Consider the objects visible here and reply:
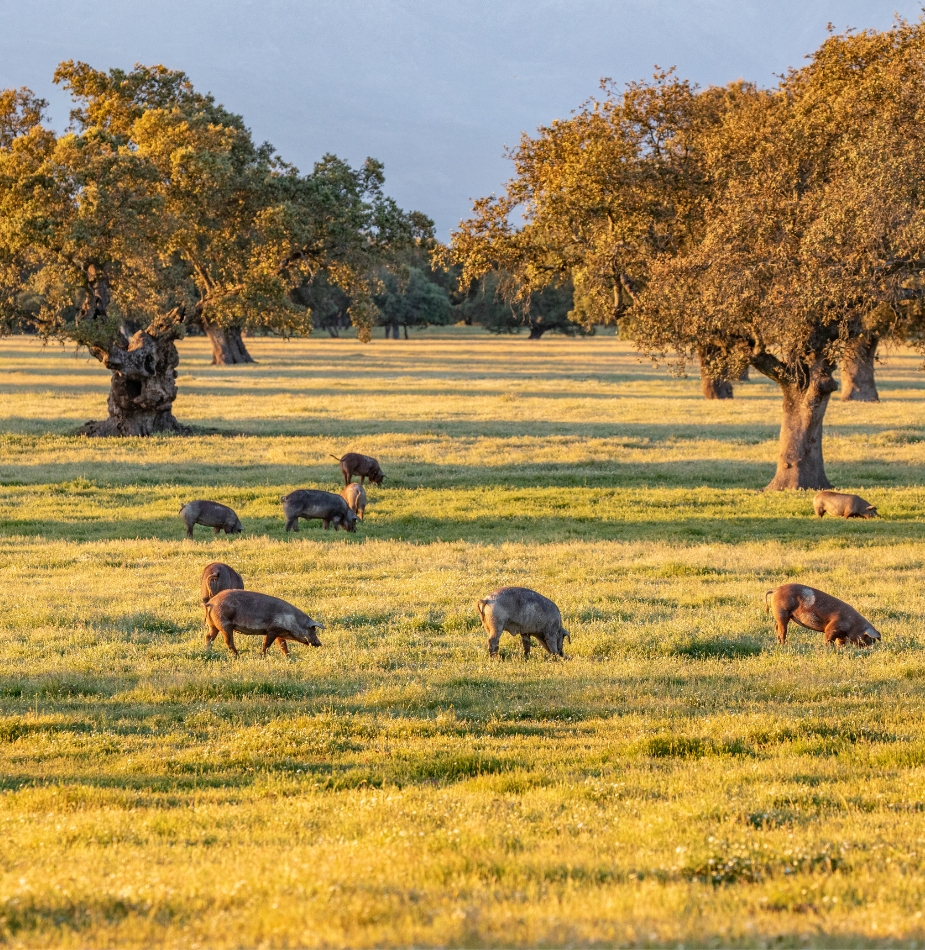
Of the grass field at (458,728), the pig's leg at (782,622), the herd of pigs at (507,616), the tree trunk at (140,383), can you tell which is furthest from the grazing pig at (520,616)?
the tree trunk at (140,383)

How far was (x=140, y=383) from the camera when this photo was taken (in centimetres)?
3916

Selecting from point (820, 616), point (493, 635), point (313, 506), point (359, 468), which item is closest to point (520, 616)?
point (493, 635)

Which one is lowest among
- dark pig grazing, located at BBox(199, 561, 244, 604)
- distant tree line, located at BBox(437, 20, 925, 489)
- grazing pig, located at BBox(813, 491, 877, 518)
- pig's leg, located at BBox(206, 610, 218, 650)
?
pig's leg, located at BBox(206, 610, 218, 650)

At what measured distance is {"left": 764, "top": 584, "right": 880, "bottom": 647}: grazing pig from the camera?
48.0 feet

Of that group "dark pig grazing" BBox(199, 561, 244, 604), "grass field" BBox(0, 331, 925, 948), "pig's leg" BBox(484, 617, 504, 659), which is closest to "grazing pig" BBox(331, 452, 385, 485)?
"grass field" BBox(0, 331, 925, 948)

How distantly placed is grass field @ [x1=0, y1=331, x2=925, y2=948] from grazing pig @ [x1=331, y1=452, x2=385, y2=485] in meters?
0.88

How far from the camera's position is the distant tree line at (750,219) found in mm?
24906

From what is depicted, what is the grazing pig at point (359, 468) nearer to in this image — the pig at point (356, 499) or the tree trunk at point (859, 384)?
the pig at point (356, 499)

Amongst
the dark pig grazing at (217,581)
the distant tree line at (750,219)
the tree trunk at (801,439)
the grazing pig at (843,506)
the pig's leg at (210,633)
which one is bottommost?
the pig's leg at (210,633)

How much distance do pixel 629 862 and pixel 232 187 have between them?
111 feet

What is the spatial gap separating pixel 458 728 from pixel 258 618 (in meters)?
3.73

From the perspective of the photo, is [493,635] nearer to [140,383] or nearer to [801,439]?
[801,439]

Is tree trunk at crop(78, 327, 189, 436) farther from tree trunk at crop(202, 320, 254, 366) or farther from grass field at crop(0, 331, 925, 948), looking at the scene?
tree trunk at crop(202, 320, 254, 366)

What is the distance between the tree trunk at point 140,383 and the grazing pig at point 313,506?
55.8 feet
